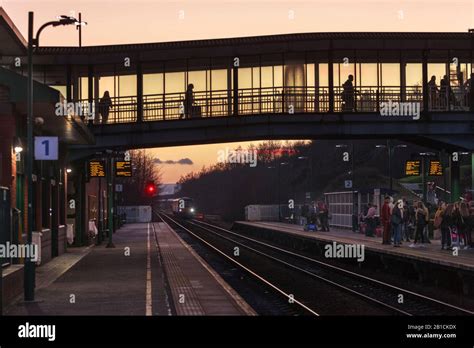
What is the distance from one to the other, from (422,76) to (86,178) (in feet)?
52.6

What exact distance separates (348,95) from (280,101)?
110 inches

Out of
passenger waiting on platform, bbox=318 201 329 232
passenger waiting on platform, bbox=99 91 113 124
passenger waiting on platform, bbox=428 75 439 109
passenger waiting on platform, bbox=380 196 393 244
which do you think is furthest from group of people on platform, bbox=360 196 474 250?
passenger waiting on platform, bbox=99 91 113 124

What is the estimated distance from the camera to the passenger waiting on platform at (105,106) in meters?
35.1

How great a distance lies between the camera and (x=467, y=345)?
9359 millimetres

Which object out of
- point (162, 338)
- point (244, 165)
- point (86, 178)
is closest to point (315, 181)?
point (244, 165)

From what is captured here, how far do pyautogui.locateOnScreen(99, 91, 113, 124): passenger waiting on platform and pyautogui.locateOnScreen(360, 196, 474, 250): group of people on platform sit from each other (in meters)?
12.6

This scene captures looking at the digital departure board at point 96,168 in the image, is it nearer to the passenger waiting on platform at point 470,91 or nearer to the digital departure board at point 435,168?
the digital departure board at point 435,168

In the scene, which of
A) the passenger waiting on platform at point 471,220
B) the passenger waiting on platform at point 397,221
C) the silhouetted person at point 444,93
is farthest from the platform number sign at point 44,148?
the silhouetted person at point 444,93

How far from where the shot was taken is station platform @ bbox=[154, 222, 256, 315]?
15695 millimetres

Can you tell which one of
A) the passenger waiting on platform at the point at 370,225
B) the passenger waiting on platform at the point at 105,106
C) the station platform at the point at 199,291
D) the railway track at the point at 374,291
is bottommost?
the railway track at the point at 374,291

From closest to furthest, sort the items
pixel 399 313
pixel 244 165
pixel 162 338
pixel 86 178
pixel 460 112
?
pixel 162 338 < pixel 399 313 < pixel 460 112 < pixel 86 178 < pixel 244 165

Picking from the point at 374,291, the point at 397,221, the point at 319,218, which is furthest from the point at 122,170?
the point at 374,291

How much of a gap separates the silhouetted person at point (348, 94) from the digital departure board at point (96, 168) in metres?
11.5

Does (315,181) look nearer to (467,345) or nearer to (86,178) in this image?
(86,178)
